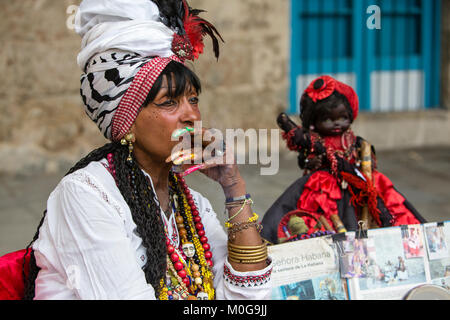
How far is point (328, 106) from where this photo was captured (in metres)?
3.18

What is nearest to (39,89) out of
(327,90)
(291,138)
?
(291,138)

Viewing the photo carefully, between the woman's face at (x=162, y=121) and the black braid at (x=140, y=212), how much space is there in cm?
9

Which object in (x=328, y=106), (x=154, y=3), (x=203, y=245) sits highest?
(x=154, y=3)

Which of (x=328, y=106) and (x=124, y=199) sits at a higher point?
(x=328, y=106)

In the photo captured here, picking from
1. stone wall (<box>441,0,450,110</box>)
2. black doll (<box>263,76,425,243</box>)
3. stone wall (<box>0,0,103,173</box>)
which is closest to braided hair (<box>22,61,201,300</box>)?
black doll (<box>263,76,425,243</box>)

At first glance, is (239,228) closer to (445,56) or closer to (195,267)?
(195,267)

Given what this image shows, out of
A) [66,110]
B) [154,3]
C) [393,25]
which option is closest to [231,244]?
[154,3]

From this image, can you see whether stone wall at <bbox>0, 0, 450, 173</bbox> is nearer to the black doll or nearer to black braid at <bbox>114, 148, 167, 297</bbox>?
the black doll

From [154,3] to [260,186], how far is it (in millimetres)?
4016

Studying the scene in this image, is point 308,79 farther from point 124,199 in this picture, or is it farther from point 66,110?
point 124,199

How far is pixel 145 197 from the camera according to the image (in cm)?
202

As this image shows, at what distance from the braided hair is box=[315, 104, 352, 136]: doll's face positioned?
4.32 ft

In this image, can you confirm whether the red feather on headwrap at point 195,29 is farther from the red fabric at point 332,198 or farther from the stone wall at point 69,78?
the stone wall at point 69,78

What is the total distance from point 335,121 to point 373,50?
4.89m
